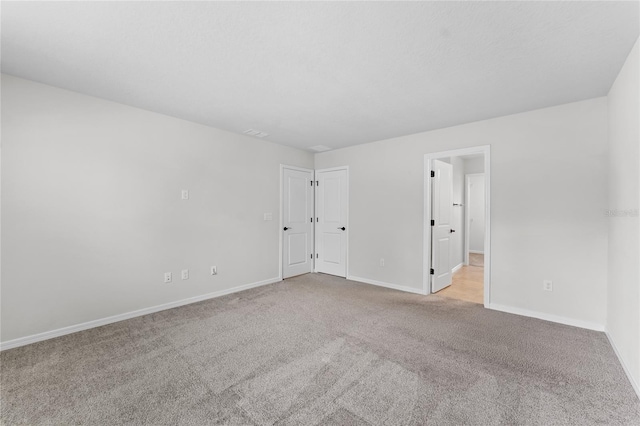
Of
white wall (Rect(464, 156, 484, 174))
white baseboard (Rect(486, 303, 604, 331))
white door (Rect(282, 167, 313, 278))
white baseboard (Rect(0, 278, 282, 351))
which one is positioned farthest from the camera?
white wall (Rect(464, 156, 484, 174))

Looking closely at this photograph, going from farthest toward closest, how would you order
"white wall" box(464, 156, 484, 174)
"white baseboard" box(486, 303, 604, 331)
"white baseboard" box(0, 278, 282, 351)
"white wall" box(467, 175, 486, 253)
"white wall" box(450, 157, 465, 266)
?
"white wall" box(467, 175, 486, 253), "white wall" box(464, 156, 484, 174), "white wall" box(450, 157, 465, 266), "white baseboard" box(486, 303, 604, 331), "white baseboard" box(0, 278, 282, 351)

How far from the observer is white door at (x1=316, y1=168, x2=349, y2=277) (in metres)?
5.03

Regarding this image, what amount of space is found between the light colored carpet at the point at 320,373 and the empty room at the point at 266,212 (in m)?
0.02

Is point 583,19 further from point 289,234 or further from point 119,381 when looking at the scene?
point 289,234

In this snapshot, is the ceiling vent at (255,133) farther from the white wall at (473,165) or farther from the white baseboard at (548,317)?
the white wall at (473,165)

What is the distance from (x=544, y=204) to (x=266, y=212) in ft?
12.3

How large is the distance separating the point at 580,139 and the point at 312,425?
369 cm

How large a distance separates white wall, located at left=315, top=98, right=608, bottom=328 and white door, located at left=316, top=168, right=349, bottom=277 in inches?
50.5

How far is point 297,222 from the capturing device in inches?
201

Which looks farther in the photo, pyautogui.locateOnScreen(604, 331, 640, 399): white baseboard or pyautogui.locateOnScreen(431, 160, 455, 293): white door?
pyautogui.locateOnScreen(431, 160, 455, 293): white door

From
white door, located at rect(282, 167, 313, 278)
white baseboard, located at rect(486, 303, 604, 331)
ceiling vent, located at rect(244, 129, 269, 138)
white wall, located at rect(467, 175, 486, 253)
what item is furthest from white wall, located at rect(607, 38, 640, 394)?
white wall, located at rect(467, 175, 486, 253)

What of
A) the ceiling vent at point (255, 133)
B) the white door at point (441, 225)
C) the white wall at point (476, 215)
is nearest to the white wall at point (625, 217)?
the white door at point (441, 225)

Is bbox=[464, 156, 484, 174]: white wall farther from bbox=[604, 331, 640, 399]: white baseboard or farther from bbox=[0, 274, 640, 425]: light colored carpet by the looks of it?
bbox=[604, 331, 640, 399]: white baseboard

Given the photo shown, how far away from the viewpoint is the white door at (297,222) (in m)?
4.89
